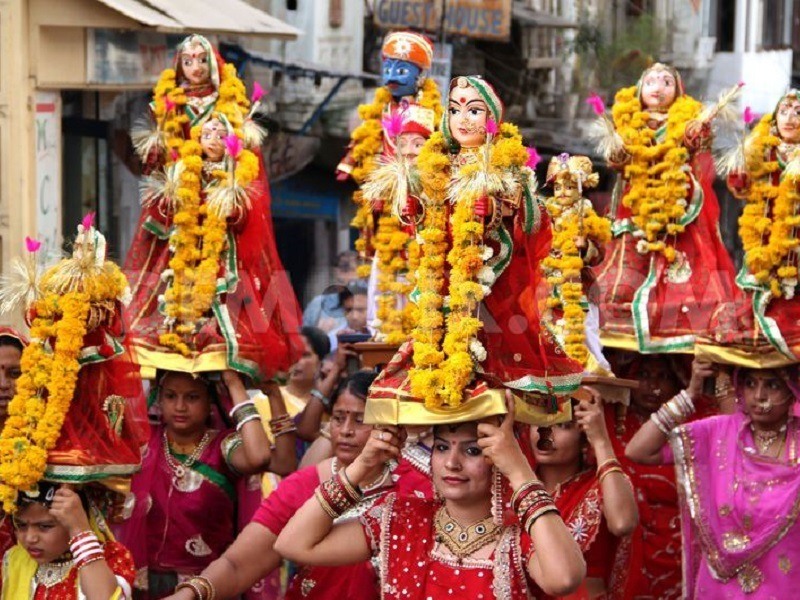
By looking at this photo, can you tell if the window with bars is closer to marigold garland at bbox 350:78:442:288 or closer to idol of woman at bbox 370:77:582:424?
marigold garland at bbox 350:78:442:288

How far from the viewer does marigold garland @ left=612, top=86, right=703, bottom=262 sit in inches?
323

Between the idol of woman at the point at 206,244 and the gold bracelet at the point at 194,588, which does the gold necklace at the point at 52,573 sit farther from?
the idol of woman at the point at 206,244

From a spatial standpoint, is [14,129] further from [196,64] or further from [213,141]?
[213,141]

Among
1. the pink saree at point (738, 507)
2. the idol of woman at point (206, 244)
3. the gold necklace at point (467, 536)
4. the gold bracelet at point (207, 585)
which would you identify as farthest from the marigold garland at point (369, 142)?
the gold necklace at point (467, 536)

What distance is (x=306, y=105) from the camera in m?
16.0

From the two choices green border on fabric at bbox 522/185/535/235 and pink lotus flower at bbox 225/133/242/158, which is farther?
pink lotus flower at bbox 225/133/242/158

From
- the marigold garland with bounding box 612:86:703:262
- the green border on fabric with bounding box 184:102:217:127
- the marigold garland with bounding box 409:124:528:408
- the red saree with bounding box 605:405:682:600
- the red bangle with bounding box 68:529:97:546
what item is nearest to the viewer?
the marigold garland with bounding box 409:124:528:408

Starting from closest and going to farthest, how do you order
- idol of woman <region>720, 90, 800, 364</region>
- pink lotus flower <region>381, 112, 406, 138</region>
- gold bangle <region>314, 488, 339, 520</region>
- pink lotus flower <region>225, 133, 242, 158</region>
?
gold bangle <region>314, 488, 339, 520</region> < pink lotus flower <region>381, 112, 406, 138</region> < idol of woman <region>720, 90, 800, 364</region> < pink lotus flower <region>225, 133, 242, 158</region>

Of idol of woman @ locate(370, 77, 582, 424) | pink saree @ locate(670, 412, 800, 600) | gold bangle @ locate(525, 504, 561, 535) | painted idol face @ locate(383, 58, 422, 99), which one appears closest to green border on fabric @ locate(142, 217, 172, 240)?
painted idol face @ locate(383, 58, 422, 99)

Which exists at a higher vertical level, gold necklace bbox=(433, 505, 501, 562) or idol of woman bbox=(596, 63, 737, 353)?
idol of woman bbox=(596, 63, 737, 353)

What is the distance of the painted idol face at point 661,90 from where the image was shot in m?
8.32

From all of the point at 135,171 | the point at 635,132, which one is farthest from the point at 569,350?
the point at 135,171

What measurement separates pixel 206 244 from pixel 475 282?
2.46m

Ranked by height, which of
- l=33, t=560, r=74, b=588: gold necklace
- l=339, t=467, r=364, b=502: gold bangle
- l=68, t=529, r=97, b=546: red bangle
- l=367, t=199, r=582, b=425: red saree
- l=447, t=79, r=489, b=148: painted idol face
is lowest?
l=33, t=560, r=74, b=588: gold necklace
